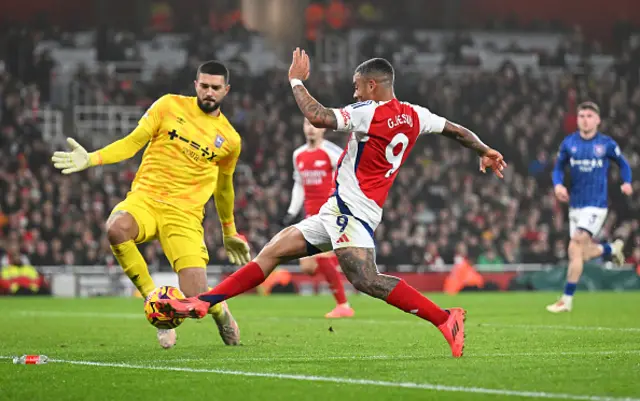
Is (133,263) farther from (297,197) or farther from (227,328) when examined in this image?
(297,197)

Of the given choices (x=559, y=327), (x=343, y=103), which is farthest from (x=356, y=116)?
(x=343, y=103)

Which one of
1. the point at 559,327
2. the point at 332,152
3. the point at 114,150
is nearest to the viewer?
the point at 114,150

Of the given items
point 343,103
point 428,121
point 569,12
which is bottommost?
point 428,121

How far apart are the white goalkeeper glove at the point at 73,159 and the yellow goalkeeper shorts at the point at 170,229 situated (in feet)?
3.48

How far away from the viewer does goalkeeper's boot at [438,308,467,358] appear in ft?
25.4

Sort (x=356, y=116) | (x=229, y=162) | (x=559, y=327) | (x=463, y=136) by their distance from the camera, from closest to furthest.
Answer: (x=356, y=116)
(x=463, y=136)
(x=229, y=162)
(x=559, y=327)

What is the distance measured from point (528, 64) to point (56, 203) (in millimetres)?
17191

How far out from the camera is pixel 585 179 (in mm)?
15102

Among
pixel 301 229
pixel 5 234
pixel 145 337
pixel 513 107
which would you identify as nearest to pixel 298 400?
pixel 301 229

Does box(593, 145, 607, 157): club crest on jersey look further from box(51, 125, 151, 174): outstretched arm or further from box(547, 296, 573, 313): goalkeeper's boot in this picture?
box(51, 125, 151, 174): outstretched arm

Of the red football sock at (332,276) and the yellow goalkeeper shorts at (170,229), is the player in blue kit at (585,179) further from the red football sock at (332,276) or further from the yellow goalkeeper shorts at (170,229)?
the yellow goalkeeper shorts at (170,229)

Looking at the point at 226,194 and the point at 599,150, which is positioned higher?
the point at 599,150

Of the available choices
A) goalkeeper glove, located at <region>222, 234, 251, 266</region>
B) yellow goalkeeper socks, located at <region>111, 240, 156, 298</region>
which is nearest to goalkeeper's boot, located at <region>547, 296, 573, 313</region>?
goalkeeper glove, located at <region>222, 234, 251, 266</region>

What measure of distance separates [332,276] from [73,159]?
291 inches
